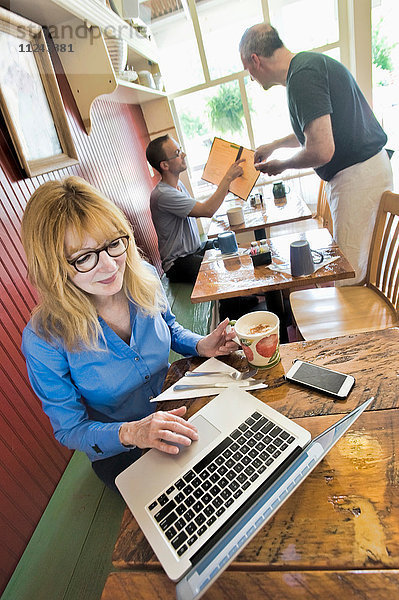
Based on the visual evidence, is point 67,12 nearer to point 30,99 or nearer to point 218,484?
point 30,99

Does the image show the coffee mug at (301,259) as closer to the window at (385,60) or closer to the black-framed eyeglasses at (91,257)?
the black-framed eyeglasses at (91,257)

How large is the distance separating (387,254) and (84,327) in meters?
1.50

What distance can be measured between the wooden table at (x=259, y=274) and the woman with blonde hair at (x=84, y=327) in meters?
0.57

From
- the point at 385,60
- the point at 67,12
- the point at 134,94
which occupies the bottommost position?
the point at 385,60

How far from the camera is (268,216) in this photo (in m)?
2.68

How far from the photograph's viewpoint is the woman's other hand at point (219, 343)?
3.35ft

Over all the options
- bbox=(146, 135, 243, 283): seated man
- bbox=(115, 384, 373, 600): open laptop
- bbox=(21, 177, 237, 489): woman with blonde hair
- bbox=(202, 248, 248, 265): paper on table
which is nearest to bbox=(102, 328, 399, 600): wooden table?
bbox=(115, 384, 373, 600): open laptop

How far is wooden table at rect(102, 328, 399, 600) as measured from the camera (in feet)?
1.58

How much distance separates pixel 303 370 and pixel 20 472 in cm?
121

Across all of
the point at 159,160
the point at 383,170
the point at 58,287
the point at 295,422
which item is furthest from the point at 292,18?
the point at 295,422

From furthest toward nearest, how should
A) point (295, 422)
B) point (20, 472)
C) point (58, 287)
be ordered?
point (20, 472) < point (58, 287) < point (295, 422)

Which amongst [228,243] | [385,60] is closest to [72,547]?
[228,243]

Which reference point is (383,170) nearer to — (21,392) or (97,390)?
(97,390)

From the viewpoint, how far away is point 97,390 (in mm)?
1094
